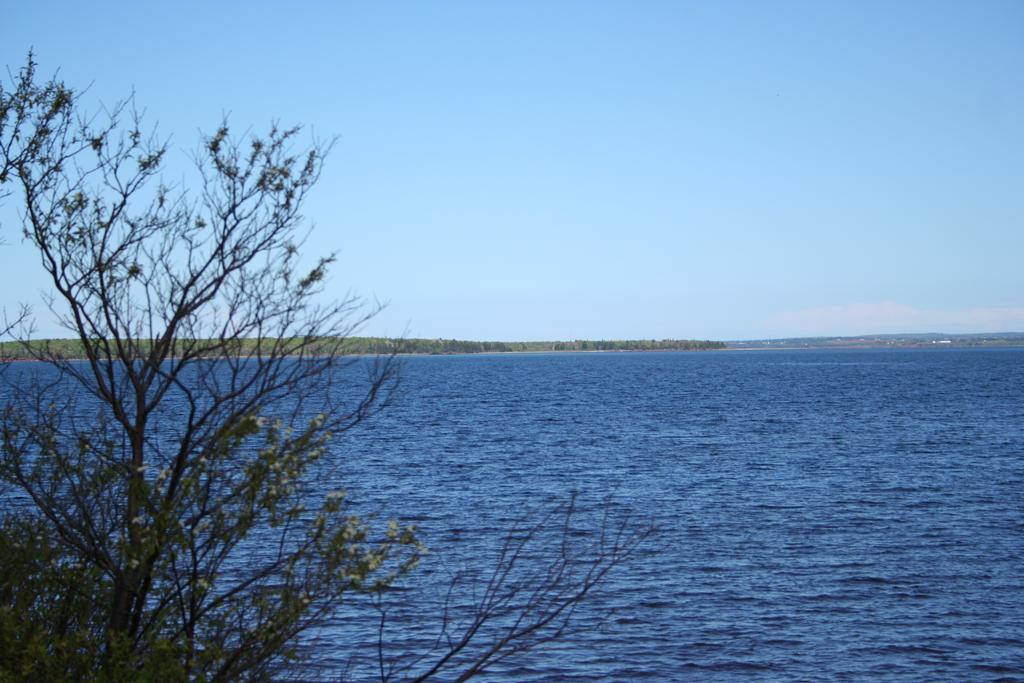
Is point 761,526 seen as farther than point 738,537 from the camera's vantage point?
Yes

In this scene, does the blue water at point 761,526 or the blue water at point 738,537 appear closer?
the blue water at point 738,537

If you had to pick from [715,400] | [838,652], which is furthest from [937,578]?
[715,400]

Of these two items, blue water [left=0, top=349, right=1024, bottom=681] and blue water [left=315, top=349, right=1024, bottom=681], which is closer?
blue water [left=0, top=349, right=1024, bottom=681]

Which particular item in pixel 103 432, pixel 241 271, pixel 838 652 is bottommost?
pixel 838 652

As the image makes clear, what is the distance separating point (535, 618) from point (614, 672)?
2.90 metres

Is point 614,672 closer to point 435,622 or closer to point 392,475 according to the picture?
point 435,622

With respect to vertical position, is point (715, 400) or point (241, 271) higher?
point (241, 271)

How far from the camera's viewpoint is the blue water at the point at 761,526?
18.4m

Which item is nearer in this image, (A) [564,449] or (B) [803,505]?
(B) [803,505]

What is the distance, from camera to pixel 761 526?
2881 cm

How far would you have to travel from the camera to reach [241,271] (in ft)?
31.3

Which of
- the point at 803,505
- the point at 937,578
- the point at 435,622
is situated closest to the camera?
the point at 435,622

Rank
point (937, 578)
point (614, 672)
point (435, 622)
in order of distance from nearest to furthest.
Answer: point (614, 672)
point (435, 622)
point (937, 578)

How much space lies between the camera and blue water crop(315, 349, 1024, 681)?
18375 mm
